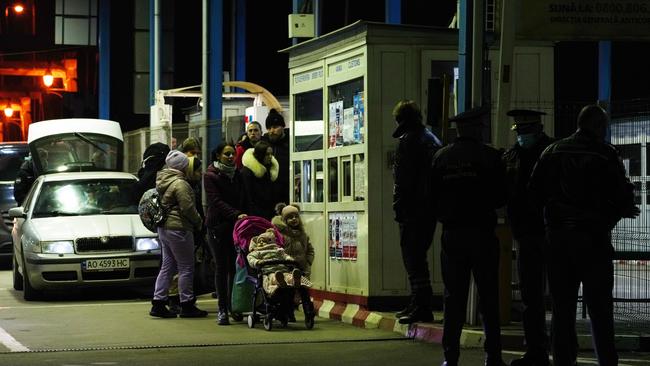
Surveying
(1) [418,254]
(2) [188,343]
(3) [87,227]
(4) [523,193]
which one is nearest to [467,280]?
(4) [523,193]

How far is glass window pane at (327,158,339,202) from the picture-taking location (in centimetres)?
1412

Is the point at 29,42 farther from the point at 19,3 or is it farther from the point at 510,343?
the point at 510,343

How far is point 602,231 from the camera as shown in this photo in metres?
8.65

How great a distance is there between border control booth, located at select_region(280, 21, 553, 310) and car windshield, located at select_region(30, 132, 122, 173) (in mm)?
9822

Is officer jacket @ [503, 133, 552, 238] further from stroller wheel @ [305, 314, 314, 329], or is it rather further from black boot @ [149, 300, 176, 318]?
black boot @ [149, 300, 176, 318]

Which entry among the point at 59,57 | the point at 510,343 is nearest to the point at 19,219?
the point at 510,343

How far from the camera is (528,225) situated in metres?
9.72

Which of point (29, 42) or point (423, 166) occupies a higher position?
point (29, 42)

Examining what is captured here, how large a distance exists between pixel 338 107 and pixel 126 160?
13.8 meters

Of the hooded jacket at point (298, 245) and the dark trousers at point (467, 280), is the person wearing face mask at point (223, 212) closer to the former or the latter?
the hooded jacket at point (298, 245)

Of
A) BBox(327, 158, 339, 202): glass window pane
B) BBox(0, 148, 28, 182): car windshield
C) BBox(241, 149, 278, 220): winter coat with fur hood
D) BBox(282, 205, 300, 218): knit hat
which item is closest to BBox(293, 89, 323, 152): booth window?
BBox(327, 158, 339, 202): glass window pane

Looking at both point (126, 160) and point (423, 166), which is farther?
point (126, 160)

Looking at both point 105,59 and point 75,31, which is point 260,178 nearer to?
point 105,59

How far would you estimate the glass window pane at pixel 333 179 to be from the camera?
14.1 m
